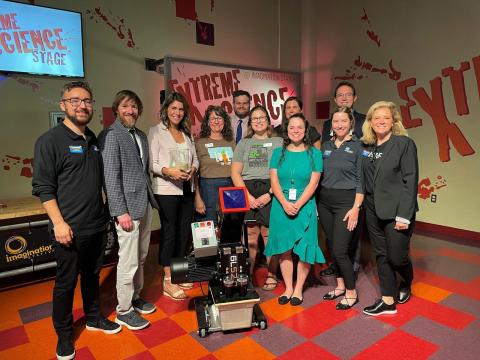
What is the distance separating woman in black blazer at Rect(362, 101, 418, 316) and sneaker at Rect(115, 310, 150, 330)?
1.60m

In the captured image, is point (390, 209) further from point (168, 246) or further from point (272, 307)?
point (168, 246)

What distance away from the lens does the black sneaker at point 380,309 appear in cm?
252

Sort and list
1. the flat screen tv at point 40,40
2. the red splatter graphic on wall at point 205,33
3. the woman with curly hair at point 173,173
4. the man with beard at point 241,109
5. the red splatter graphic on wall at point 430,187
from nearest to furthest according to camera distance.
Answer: the woman with curly hair at point 173,173 < the flat screen tv at point 40,40 < the man with beard at point 241,109 < the red splatter graphic on wall at point 430,187 < the red splatter graphic on wall at point 205,33

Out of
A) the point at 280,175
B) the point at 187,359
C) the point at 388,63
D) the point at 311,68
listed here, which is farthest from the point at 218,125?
the point at 311,68

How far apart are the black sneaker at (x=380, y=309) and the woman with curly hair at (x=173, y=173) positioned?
1.42 metres

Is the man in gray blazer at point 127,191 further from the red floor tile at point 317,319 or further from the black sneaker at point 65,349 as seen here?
the red floor tile at point 317,319

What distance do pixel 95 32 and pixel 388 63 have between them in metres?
3.80

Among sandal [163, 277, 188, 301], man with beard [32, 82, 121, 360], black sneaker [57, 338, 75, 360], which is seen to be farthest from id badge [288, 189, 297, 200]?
black sneaker [57, 338, 75, 360]

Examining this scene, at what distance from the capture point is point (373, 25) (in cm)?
496

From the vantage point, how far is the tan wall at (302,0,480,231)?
419 cm

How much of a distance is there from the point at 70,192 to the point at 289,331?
165 cm

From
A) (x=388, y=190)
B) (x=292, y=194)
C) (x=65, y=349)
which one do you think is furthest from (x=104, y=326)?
(x=388, y=190)

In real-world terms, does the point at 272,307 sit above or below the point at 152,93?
below

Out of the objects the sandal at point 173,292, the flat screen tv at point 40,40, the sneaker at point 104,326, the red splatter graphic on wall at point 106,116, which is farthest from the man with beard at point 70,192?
the red splatter graphic on wall at point 106,116
